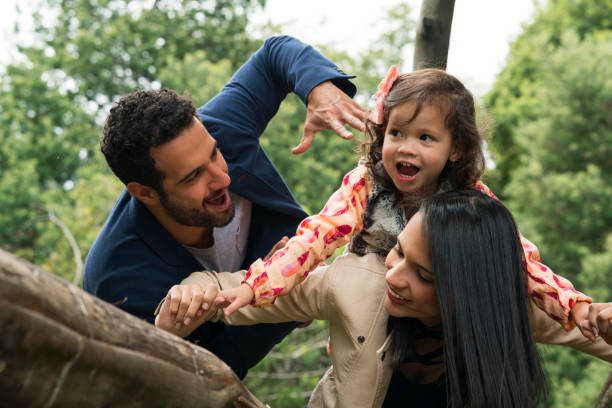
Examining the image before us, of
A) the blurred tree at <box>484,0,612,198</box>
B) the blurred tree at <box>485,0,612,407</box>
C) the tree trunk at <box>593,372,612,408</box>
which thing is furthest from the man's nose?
the blurred tree at <box>484,0,612,198</box>

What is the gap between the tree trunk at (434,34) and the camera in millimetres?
2570

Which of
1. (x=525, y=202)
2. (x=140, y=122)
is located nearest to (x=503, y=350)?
(x=140, y=122)

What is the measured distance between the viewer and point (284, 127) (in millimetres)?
12078

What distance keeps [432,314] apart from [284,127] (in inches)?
409

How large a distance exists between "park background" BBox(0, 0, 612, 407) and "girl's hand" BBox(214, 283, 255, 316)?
437 centimetres

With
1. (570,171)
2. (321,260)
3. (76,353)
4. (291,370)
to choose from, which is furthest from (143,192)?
(570,171)

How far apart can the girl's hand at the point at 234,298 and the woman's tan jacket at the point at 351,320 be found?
4.7 inches

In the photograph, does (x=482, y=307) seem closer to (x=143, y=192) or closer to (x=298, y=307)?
(x=298, y=307)

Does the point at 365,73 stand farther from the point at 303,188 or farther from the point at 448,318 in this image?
the point at 448,318

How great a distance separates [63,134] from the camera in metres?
14.1

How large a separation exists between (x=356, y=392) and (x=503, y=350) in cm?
39

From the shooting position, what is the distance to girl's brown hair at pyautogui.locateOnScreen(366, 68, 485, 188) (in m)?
2.02

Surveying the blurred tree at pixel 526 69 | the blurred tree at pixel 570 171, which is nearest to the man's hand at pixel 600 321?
the blurred tree at pixel 570 171

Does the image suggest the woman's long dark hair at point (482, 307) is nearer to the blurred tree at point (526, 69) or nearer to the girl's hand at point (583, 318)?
the girl's hand at point (583, 318)
